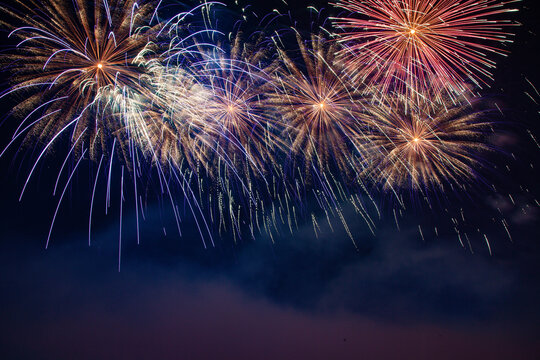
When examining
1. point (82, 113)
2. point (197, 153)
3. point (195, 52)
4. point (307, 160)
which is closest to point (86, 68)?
point (82, 113)

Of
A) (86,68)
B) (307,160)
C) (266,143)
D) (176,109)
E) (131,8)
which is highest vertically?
(131,8)

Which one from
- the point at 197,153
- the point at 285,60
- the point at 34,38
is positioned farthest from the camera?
the point at 197,153

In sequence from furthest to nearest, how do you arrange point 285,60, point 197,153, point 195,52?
point 197,153
point 285,60
point 195,52

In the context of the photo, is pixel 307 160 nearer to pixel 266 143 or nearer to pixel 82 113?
pixel 266 143

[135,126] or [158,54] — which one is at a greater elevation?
[158,54]

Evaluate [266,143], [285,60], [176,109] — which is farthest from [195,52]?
[266,143]

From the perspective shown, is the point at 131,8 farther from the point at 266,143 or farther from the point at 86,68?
the point at 266,143

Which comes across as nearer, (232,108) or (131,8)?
(131,8)

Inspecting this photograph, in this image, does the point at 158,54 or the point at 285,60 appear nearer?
the point at 158,54

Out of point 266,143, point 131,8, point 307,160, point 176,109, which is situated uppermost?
point 131,8

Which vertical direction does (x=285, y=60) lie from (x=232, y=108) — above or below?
above
